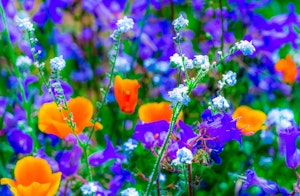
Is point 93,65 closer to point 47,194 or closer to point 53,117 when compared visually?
point 53,117

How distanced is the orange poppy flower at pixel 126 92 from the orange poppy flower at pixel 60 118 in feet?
0.22

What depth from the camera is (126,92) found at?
1215mm

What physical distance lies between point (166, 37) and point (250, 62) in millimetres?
231

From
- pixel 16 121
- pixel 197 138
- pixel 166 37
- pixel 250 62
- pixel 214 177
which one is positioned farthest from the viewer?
pixel 166 37

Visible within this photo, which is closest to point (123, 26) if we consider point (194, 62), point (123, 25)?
point (123, 25)

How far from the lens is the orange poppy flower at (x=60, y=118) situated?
113 cm

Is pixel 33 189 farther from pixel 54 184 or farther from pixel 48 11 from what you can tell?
pixel 48 11

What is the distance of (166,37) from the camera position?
172cm

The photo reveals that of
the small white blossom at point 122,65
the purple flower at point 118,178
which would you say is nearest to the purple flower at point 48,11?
the small white blossom at point 122,65

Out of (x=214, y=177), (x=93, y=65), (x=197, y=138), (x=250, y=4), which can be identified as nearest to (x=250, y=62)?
(x=250, y=4)

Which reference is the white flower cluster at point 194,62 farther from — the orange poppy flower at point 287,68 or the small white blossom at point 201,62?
the orange poppy flower at point 287,68

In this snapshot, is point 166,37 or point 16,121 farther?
point 166,37

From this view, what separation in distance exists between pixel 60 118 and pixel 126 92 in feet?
0.42

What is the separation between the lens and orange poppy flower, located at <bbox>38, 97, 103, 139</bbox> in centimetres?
113
